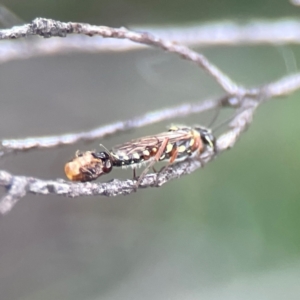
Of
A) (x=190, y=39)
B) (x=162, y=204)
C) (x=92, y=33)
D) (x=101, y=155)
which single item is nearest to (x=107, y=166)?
(x=101, y=155)

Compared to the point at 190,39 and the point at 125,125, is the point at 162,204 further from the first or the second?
→ the point at 125,125

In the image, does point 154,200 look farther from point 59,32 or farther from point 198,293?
point 59,32

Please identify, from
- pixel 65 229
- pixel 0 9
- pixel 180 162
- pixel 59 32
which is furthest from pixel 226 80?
pixel 65 229

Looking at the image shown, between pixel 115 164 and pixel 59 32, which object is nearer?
pixel 59 32

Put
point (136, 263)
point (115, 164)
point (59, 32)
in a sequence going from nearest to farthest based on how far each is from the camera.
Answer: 1. point (59, 32)
2. point (115, 164)
3. point (136, 263)

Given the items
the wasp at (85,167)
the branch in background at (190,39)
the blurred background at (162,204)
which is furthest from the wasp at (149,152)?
the blurred background at (162,204)
